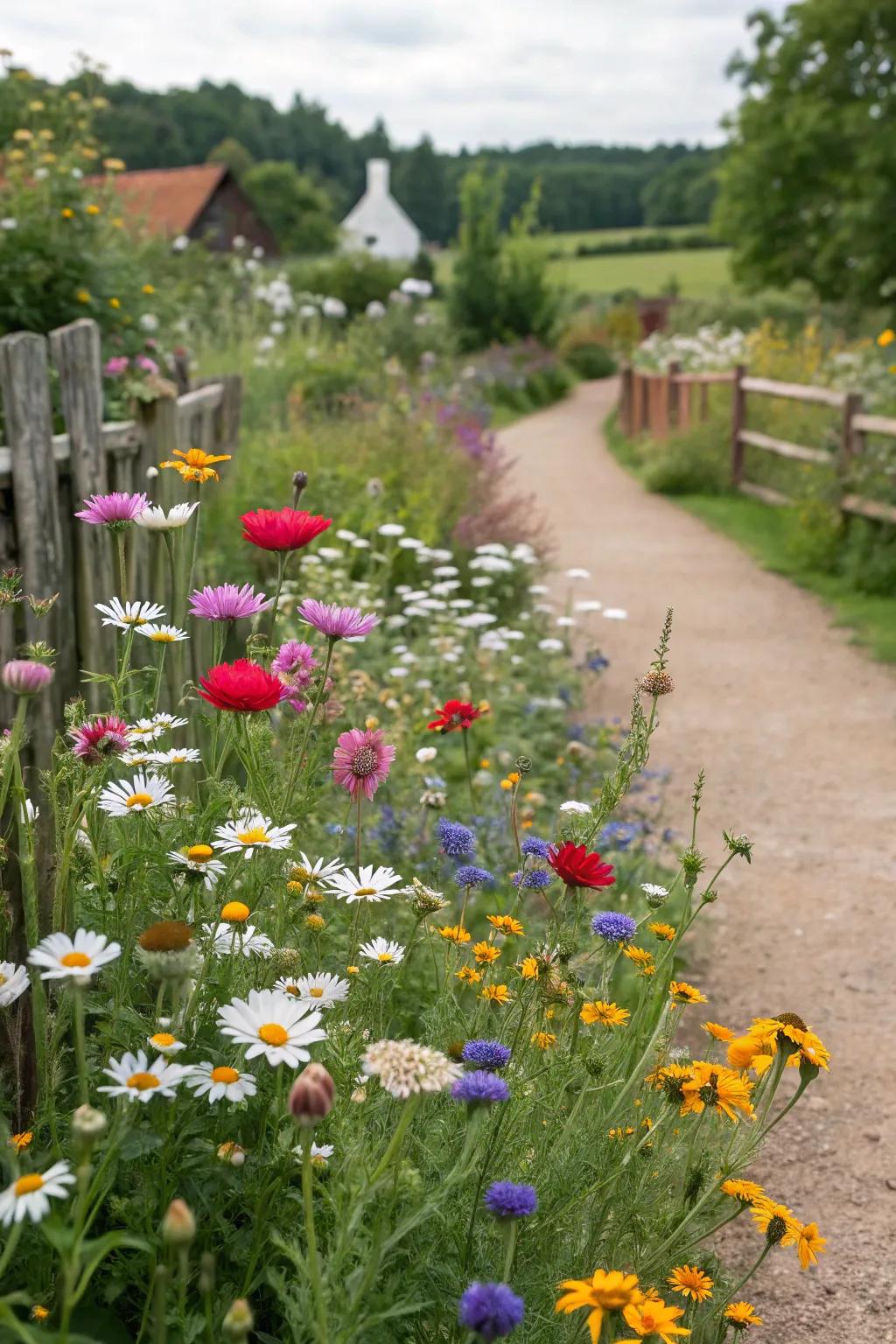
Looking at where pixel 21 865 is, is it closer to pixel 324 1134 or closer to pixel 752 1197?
pixel 324 1134

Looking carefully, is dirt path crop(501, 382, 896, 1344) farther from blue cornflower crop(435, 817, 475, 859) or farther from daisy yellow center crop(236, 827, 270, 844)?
daisy yellow center crop(236, 827, 270, 844)

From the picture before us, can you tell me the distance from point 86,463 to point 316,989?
3.16m

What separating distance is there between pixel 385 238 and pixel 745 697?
5685cm

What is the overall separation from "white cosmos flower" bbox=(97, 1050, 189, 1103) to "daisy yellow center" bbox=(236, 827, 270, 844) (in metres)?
0.35

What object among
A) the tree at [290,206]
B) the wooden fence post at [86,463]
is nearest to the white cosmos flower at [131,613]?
the wooden fence post at [86,463]

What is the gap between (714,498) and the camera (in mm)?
13242

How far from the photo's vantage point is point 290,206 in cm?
5675

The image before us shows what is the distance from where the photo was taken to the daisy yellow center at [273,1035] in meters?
1.45

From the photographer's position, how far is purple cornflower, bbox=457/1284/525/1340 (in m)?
1.23

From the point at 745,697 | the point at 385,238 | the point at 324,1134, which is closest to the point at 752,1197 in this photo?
the point at 324,1134

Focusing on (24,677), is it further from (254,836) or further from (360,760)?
(360,760)

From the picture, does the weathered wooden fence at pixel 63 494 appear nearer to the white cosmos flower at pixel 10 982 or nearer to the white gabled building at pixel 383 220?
the white cosmos flower at pixel 10 982

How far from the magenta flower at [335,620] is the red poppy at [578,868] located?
0.47 meters

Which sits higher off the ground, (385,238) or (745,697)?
(385,238)
